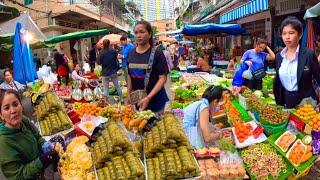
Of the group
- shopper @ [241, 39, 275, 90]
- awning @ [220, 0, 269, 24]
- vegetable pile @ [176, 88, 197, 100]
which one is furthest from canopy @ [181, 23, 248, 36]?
shopper @ [241, 39, 275, 90]

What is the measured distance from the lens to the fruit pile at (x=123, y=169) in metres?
2.90

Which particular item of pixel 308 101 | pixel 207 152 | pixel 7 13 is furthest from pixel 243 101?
pixel 7 13

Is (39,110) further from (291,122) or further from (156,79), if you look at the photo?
(291,122)

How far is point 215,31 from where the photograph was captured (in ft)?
50.9

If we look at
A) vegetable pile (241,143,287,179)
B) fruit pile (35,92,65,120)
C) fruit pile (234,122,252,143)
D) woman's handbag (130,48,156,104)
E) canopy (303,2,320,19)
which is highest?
canopy (303,2,320,19)

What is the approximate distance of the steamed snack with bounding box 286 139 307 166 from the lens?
167 inches

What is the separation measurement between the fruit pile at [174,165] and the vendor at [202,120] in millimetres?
1669

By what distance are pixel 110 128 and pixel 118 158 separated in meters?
0.41

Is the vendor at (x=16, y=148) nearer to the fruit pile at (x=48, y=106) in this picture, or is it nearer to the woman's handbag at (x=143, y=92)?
the fruit pile at (x=48, y=106)

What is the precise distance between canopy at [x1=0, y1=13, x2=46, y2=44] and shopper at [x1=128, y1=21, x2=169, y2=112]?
1122 centimetres

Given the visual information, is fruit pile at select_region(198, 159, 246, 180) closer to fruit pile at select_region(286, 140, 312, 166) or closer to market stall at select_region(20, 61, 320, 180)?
market stall at select_region(20, 61, 320, 180)

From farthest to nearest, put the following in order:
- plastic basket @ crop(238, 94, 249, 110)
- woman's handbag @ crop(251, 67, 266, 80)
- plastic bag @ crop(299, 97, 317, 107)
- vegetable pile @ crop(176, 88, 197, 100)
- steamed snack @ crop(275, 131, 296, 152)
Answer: vegetable pile @ crop(176, 88, 197, 100), woman's handbag @ crop(251, 67, 266, 80), plastic basket @ crop(238, 94, 249, 110), plastic bag @ crop(299, 97, 317, 107), steamed snack @ crop(275, 131, 296, 152)

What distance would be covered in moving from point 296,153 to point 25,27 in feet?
43.3

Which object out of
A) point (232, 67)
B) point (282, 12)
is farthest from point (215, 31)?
point (282, 12)
